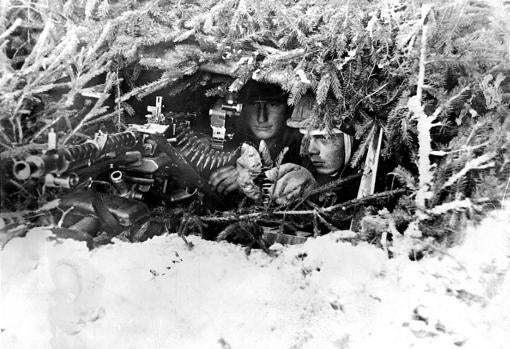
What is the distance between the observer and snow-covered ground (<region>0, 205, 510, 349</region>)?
1.29 meters

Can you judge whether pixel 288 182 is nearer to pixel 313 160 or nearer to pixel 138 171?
pixel 313 160

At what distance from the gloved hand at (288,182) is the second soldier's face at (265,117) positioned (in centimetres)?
11

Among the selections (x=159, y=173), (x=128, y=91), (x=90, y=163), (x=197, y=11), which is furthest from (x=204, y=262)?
(x=197, y=11)

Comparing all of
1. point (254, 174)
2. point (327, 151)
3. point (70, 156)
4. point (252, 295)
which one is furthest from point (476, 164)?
point (70, 156)

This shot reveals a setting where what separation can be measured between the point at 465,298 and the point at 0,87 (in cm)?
146

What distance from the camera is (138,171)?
138 centimetres

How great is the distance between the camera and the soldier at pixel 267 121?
4.33 feet

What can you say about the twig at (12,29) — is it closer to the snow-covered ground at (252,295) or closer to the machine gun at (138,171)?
the machine gun at (138,171)

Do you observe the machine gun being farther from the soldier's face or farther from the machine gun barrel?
the soldier's face

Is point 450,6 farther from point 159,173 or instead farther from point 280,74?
point 159,173

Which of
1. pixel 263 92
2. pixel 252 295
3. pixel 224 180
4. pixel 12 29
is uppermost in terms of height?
pixel 12 29

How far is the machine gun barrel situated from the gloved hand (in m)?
0.44

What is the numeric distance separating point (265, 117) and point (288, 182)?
0.21 metres

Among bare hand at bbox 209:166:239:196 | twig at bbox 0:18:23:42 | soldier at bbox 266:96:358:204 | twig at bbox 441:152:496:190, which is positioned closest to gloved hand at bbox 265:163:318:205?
soldier at bbox 266:96:358:204
